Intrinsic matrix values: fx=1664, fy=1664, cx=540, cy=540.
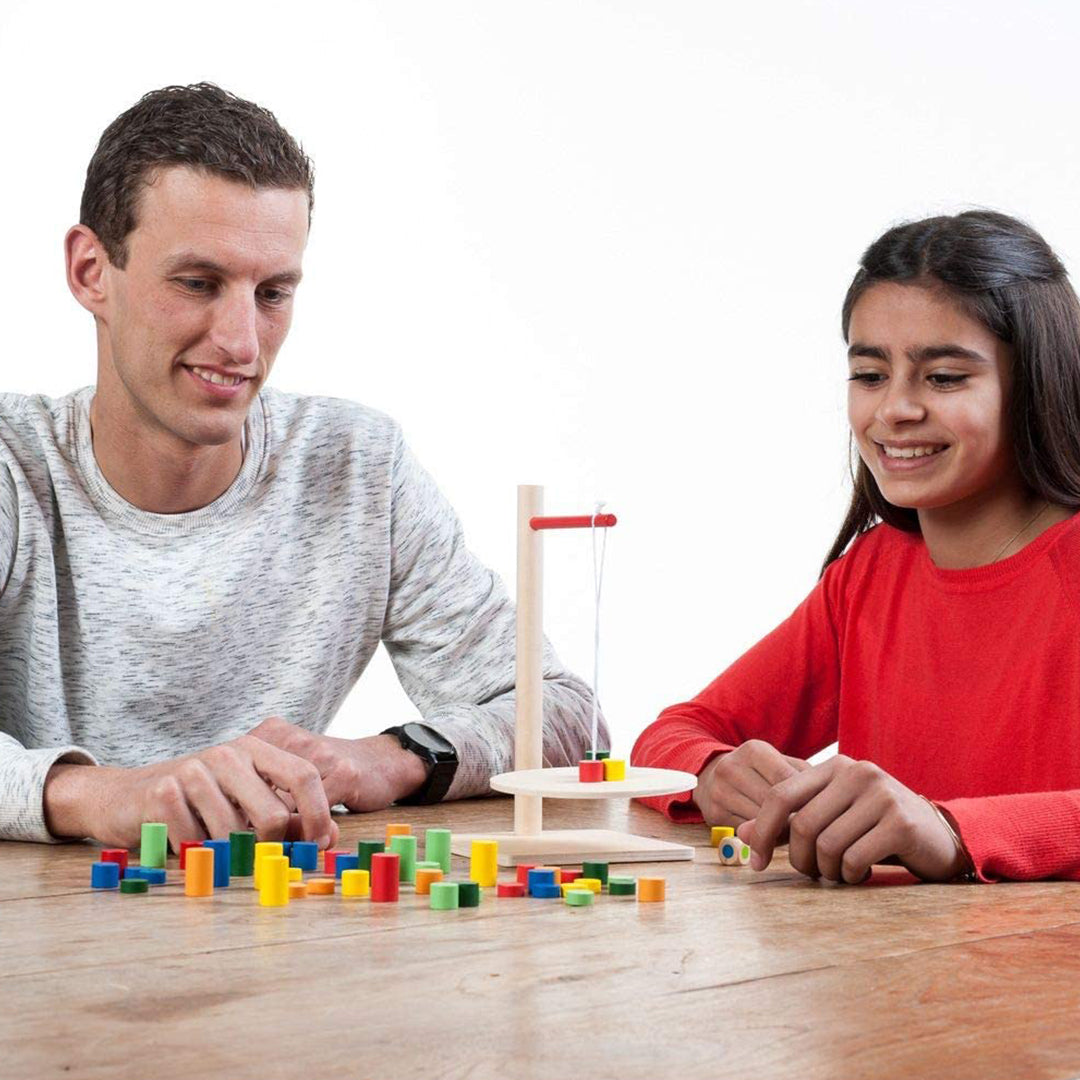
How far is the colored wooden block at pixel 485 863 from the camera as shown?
1208 mm

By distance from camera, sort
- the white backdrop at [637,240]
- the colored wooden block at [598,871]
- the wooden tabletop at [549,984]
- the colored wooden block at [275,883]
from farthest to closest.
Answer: the white backdrop at [637,240] → the colored wooden block at [598,871] → the colored wooden block at [275,883] → the wooden tabletop at [549,984]

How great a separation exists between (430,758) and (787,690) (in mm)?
458

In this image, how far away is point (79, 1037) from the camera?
0.76m

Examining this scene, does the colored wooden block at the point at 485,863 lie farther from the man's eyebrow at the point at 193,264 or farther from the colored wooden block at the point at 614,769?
the man's eyebrow at the point at 193,264

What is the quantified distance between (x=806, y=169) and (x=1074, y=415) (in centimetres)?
275

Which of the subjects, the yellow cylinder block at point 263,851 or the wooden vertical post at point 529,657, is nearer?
the yellow cylinder block at point 263,851

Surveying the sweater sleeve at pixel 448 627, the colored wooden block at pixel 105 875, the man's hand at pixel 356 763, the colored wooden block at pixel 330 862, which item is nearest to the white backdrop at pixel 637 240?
the sweater sleeve at pixel 448 627

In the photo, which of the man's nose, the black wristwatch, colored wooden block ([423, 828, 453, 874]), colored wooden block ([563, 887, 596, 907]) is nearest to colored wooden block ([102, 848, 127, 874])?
colored wooden block ([423, 828, 453, 874])

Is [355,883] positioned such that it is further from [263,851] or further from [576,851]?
[576,851]

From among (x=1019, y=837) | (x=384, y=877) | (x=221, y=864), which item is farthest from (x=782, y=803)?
(x=221, y=864)

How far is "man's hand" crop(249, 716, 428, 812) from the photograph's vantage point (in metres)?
1.54

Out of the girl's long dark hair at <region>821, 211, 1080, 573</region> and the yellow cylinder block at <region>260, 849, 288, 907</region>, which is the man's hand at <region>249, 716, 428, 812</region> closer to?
the yellow cylinder block at <region>260, 849, 288, 907</region>

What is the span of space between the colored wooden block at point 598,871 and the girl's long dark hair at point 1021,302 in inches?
30.0

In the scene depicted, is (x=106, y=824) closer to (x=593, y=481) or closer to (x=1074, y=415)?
(x=1074, y=415)
